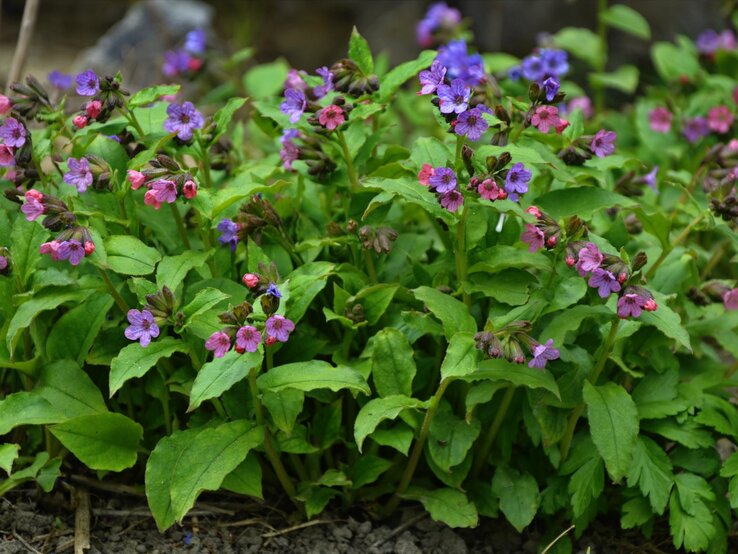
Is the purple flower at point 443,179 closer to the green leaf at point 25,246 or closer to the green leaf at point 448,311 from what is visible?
the green leaf at point 448,311

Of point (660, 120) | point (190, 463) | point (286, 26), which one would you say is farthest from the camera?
point (286, 26)

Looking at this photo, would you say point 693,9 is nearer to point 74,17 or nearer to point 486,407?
point 486,407

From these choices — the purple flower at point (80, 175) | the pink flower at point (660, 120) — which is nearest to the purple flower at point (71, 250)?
the purple flower at point (80, 175)

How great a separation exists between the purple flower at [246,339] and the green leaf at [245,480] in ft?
1.61

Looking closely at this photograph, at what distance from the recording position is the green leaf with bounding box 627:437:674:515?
8.54ft

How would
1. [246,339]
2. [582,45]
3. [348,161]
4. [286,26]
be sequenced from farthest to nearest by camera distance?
[286,26]
[582,45]
[348,161]
[246,339]

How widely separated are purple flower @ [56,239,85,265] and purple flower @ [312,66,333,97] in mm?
824

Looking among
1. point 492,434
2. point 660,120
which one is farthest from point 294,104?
point 660,120

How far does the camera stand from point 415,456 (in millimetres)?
2654

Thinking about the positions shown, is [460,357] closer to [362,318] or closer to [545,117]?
[362,318]

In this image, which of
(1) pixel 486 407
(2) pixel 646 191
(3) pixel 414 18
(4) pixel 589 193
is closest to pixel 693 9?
(3) pixel 414 18

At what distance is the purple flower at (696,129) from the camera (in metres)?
4.08

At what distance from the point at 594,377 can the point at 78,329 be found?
4.78ft

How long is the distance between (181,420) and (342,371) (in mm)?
614
